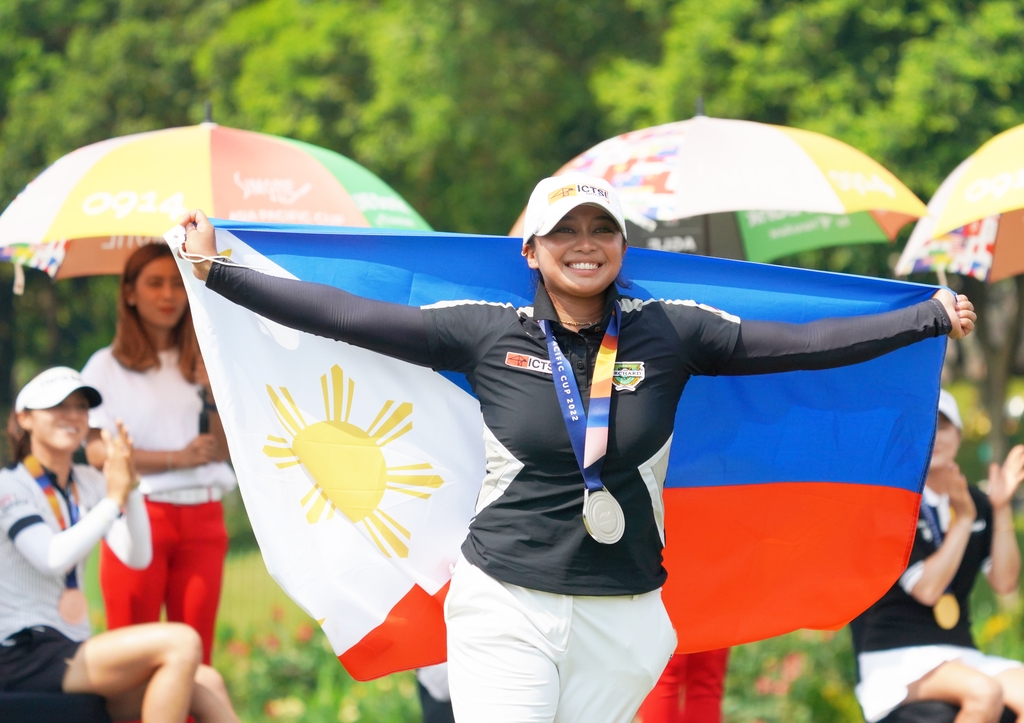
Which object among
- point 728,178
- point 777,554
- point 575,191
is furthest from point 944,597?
point 575,191

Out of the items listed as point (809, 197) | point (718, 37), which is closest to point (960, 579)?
point (809, 197)

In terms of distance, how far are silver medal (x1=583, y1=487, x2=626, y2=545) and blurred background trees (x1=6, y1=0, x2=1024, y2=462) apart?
7.85 meters

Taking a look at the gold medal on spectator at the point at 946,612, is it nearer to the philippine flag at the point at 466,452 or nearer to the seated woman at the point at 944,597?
the seated woman at the point at 944,597

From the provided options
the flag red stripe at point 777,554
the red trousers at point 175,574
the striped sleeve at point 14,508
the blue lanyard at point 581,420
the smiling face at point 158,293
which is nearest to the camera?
the blue lanyard at point 581,420

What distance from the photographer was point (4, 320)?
1817cm

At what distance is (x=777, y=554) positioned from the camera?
4.11 metres

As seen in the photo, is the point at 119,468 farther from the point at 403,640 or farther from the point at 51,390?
the point at 403,640

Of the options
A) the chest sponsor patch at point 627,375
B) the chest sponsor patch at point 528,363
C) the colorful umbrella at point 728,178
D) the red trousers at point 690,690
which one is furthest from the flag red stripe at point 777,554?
the colorful umbrella at point 728,178

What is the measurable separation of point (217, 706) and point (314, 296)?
6.93 feet

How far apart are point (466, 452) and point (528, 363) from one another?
0.81 meters

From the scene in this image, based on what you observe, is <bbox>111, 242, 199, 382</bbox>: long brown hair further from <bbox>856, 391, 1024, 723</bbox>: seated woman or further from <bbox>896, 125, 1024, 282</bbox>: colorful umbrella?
<bbox>896, 125, 1024, 282</bbox>: colorful umbrella

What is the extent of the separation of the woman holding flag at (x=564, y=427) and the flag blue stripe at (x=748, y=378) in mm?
568

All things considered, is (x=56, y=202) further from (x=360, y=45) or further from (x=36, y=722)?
(x=360, y=45)

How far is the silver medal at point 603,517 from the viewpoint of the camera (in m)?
2.99
